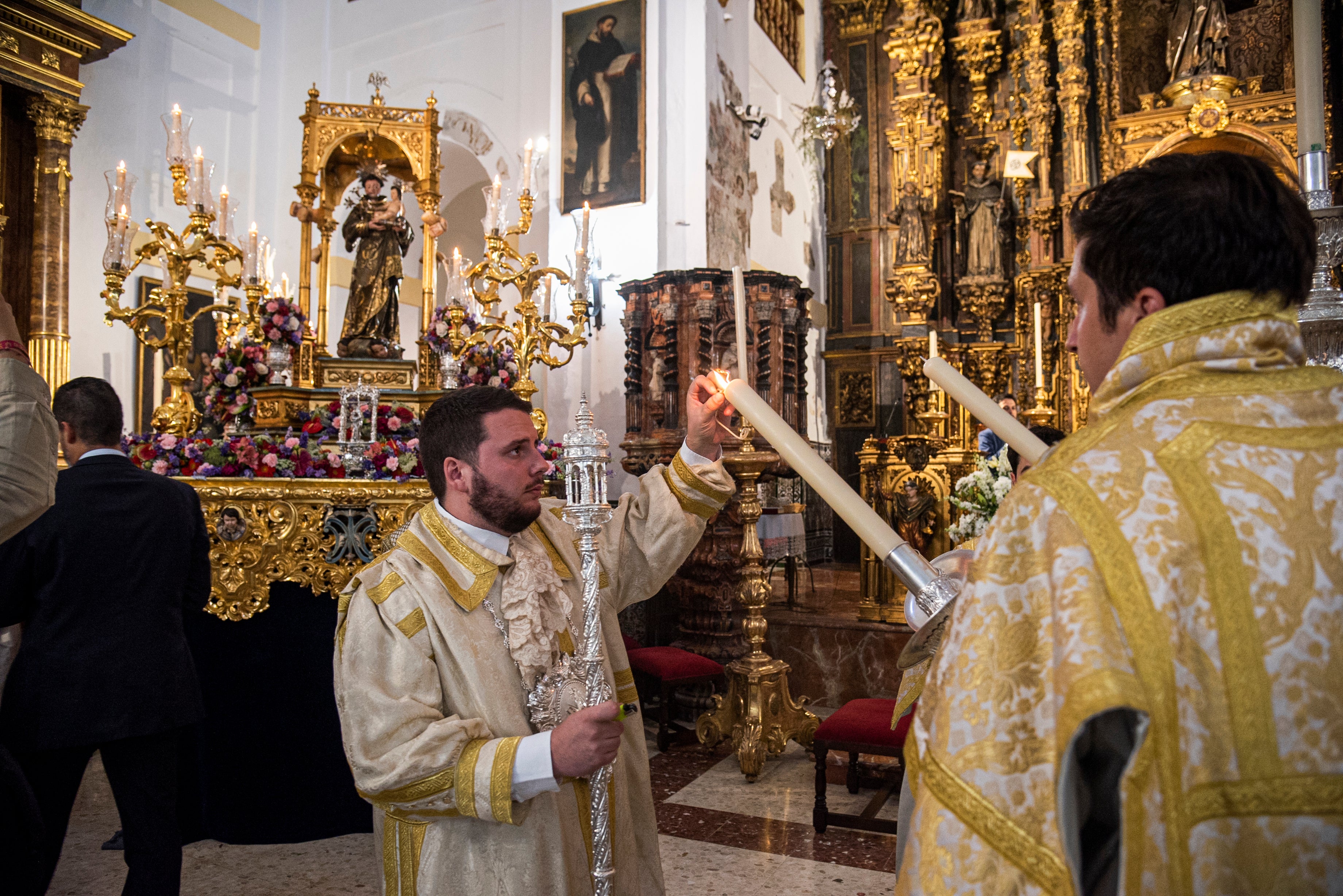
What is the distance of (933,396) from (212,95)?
9053 mm

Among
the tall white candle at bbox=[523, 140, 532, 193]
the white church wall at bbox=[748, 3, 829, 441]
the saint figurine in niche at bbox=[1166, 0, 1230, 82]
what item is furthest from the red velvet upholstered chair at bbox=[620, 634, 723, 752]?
the saint figurine in niche at bbox=[1166, 0, 1230, 82]

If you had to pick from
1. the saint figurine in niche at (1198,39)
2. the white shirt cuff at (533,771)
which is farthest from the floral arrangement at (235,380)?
the saint figurine in niche at (1198,39)

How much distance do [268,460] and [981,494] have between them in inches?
129

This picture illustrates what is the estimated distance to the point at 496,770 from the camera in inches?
62.5

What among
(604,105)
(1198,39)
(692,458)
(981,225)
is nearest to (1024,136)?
(981,225)

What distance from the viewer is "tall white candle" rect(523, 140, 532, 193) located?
529 centimetres

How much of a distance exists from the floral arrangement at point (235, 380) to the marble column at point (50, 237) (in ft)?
11.2

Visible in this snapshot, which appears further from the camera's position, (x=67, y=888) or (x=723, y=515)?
(x=723, y=515)

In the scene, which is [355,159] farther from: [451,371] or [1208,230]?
[1208,230]

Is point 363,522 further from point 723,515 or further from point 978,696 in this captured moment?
point 978,696

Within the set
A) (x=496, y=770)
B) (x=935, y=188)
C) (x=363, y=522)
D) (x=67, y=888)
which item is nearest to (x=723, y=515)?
(x=363, y=522)

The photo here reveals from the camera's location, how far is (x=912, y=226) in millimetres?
10328

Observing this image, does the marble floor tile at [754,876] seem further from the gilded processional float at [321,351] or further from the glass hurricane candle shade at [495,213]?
the glass hurricane candle shade at [495,213]

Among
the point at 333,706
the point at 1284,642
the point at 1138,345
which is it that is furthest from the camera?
the point at 333,706
